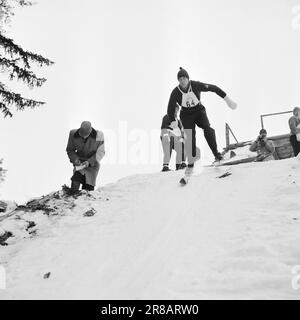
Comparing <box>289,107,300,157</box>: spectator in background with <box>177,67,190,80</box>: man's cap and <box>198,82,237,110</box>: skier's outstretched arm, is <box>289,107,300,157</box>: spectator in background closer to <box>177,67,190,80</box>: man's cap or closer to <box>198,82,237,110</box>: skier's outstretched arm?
<box>198,82,237,110</box>: skier's outstretched arm

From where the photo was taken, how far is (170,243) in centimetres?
469

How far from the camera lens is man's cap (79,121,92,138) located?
8438 millimetres

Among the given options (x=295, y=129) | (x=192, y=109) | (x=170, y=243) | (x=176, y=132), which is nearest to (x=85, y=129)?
(x=192, y=109)

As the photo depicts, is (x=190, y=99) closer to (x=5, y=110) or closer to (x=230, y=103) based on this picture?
(x=230, y=103)

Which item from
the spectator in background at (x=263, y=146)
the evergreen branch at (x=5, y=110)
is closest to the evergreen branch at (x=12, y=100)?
the evergreen branch at (x=5, y=110)

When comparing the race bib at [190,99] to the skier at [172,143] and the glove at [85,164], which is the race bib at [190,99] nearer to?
the glove at [85,164]

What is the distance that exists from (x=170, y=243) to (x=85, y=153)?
13.9 ft

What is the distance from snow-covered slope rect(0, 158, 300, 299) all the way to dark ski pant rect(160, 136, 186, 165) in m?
3.49

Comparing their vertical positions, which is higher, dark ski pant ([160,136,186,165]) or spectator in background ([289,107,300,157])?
spectator in background ([289,107,300,157])

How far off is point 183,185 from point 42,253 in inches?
129

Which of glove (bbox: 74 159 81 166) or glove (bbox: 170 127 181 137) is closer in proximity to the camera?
glove (bbox: 74 159 81 166)

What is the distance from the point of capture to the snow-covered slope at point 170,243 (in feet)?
12.0

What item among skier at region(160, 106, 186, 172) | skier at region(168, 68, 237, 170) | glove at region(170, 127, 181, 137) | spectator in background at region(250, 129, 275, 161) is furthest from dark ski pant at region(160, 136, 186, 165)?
skier at region(168, 68, 237, 170)

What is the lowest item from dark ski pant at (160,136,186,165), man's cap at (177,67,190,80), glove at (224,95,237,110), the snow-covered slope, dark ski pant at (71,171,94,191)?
the snow-covered slope
